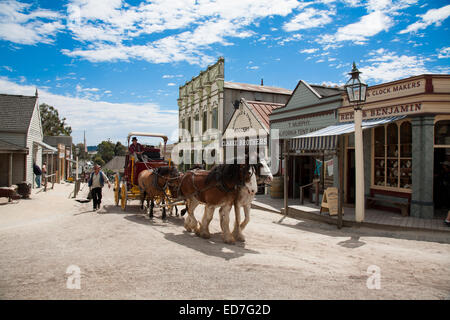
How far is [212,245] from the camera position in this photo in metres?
6.46

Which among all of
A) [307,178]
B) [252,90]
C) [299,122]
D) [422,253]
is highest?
[252,90]

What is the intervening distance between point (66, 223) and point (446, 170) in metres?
12.3

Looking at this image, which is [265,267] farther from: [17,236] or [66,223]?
[66,223]

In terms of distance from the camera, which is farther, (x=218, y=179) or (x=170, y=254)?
(x=218, y=179)

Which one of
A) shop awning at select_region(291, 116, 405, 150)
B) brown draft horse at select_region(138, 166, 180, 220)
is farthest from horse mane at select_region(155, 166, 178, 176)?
shop awning at select_region(291, 116, 405, 150)

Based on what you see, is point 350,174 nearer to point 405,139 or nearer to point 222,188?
point 405,139

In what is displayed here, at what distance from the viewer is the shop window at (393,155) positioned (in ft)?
31.8

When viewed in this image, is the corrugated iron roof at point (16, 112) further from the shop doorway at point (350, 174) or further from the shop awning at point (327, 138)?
the shop doorway at point (350, 174)

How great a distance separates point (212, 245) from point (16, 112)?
1918cm

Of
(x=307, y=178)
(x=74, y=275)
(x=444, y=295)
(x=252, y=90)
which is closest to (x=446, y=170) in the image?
(x=307, y=178)

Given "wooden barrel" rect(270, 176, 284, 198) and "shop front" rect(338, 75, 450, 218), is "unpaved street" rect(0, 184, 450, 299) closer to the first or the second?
"shop front" rect(338, 75, 450, 218)

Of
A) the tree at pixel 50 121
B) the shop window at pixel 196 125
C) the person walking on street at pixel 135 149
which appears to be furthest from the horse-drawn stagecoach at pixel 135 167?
the tree at pixel 50 121

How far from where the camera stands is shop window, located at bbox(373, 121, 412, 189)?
9.70 m
